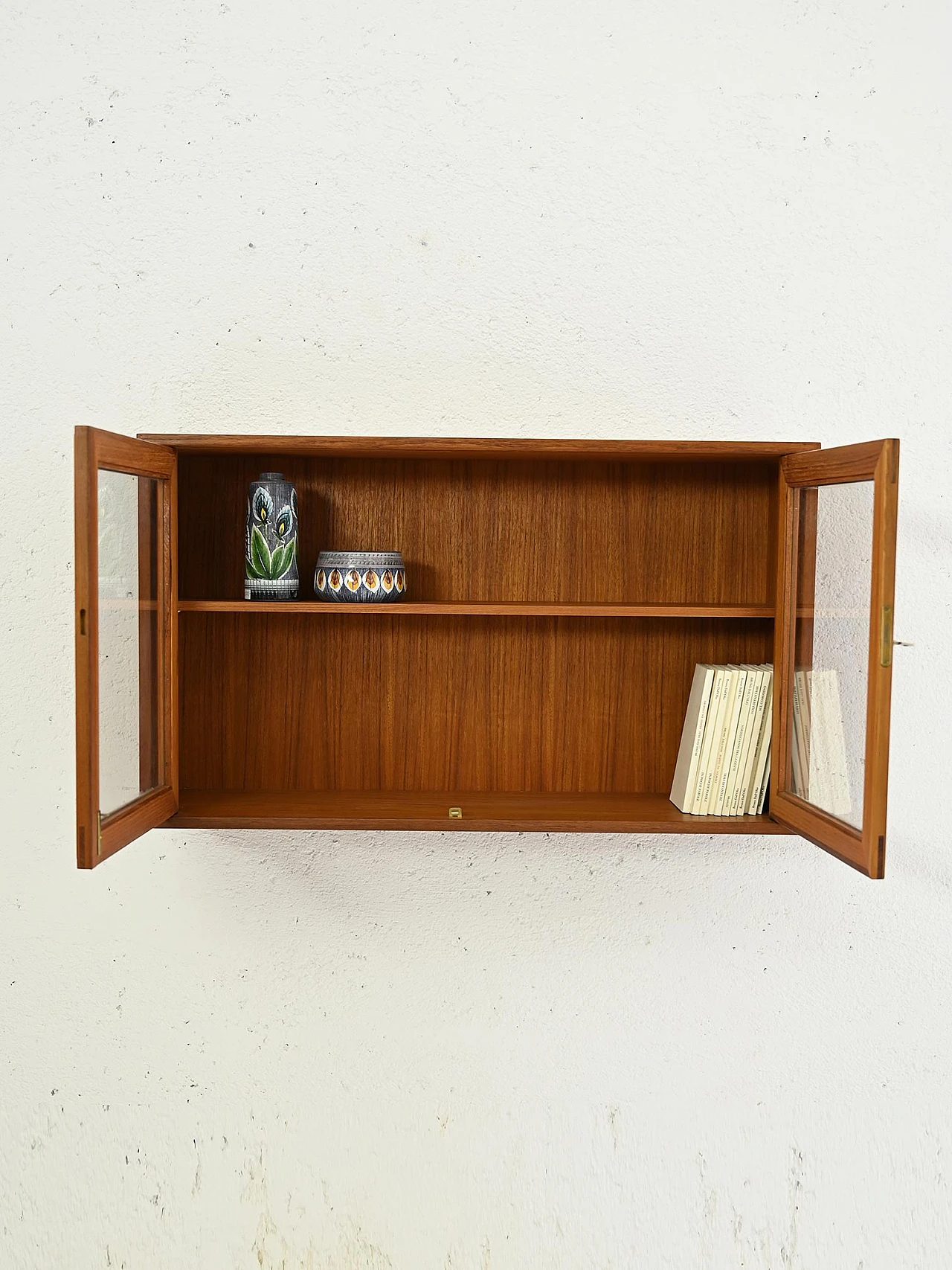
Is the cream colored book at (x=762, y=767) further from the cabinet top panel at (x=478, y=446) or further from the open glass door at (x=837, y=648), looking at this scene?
the cabinet top panel at (x=478, y=446)

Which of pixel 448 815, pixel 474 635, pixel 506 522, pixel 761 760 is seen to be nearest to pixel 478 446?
pixel 506 522

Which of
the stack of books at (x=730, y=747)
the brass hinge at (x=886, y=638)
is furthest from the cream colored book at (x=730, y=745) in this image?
the brass hinge at (x=886, y=638)

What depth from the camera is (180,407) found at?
164cm

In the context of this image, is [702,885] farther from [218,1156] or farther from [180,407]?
[180,407]

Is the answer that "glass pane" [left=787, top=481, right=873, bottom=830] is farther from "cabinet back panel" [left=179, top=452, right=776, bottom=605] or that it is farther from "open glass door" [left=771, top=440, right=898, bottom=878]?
"cabinet back panel" [left=179, top=452, right=776, bottom=605]

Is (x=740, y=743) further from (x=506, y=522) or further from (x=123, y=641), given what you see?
(x=123, y=641)

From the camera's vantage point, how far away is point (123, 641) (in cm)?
136

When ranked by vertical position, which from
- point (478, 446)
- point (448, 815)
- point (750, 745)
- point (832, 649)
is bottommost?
point (448, 815)

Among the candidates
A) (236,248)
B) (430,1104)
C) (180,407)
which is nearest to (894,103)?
(236,248)

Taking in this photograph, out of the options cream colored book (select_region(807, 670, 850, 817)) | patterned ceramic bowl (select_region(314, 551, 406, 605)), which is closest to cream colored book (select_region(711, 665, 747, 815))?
cream colored book (select_region(807, 670, 850, 817))

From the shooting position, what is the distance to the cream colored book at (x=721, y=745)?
152cm

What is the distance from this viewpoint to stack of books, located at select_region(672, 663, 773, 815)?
152 cm

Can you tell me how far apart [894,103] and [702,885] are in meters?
1.35

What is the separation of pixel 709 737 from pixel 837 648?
248 millimetres
